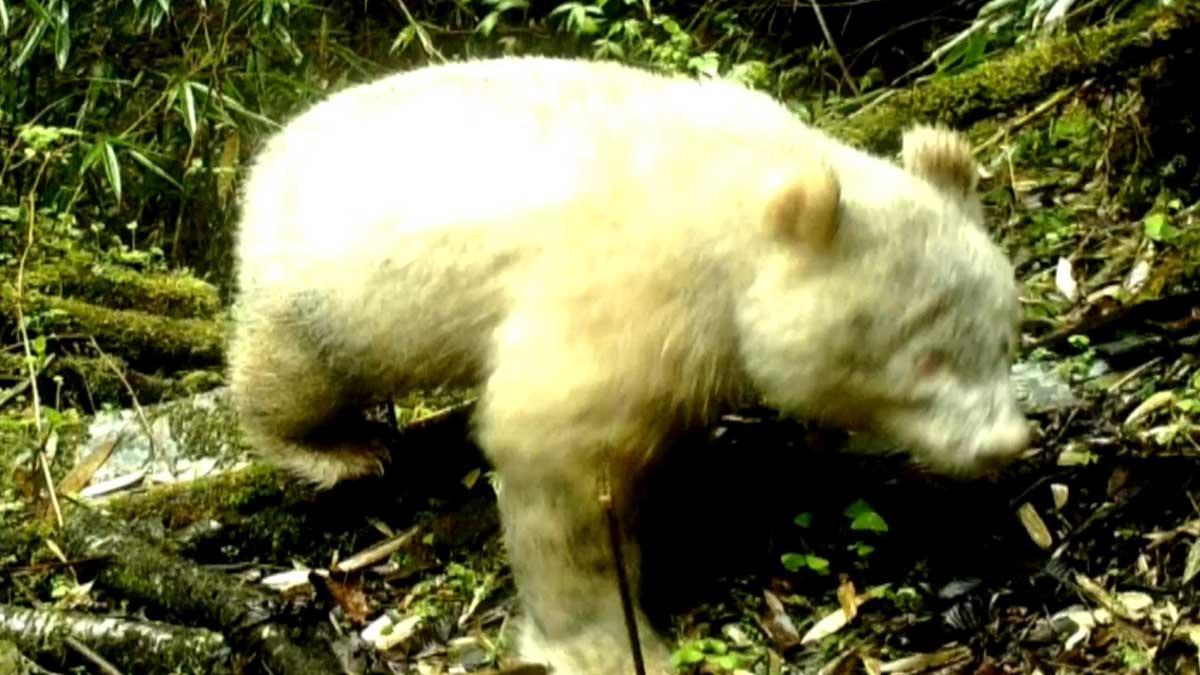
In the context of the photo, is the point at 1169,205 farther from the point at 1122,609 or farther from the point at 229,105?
the point at 229,105

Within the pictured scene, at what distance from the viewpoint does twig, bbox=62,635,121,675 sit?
3799 millimetres

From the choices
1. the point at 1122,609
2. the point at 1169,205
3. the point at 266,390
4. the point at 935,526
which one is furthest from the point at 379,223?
the point at 1169,205

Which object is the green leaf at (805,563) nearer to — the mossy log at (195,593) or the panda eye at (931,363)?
the panda eye at (931,363)

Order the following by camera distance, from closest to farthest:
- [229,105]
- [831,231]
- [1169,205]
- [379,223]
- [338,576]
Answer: [831,231] < [379,223] < [338,576] < [1169,205] < [229,105]

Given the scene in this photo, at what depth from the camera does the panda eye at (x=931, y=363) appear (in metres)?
3.56

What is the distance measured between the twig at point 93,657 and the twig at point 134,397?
97 cm

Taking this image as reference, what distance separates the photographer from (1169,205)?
512 cm

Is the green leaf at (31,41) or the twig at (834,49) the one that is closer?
the green leaf at (31,41)

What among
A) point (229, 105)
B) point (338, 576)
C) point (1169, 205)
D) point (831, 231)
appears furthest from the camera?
point (229, 105)

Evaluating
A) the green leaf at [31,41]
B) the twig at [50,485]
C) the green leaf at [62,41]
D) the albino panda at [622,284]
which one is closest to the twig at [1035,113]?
the albino panda at [622,284]

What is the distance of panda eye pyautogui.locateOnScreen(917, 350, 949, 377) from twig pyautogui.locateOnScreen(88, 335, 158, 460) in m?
2.29

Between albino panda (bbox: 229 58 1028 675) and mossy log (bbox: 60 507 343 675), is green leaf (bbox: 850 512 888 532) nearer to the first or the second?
albino panda (bbox: 229 58 1028 675)

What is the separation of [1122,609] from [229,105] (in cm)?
425

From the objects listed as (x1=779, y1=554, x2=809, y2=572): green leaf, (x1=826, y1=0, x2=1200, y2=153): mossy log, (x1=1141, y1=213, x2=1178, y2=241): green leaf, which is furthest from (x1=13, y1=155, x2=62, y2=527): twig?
(x1=1141, y1=213, x2=1178, y2=241): green leaf
